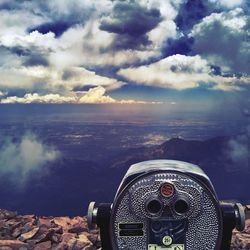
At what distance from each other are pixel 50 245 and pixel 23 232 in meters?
0.42

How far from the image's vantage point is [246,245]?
4516 mm

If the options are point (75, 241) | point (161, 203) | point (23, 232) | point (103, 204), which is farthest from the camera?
point (23, 232)

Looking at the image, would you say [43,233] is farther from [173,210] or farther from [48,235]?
[173,210]

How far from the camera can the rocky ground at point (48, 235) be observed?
174 inches

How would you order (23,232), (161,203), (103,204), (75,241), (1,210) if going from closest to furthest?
(161,203), (103,204), (75,241), (23,232), (1,210)

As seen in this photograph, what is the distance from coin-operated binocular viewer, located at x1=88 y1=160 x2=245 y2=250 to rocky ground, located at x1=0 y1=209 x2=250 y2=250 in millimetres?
2662

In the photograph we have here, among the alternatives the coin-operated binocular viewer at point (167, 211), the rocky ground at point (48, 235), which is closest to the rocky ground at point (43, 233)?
the rocky ground at point (48, 235)

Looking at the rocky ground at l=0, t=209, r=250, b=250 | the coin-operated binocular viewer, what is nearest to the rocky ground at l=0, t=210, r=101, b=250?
the rocky ground at l=0, t=209, r=250, b=250

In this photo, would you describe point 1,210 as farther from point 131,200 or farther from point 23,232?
point 131,200

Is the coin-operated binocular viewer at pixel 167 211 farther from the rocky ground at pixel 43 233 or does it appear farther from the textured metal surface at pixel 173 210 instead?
the rocky ground at pixel 43 233

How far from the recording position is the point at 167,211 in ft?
5.79

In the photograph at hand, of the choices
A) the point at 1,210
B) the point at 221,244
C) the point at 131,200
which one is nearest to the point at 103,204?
the point at 131,200

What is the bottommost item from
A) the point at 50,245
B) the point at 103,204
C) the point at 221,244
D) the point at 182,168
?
the point at 50,245

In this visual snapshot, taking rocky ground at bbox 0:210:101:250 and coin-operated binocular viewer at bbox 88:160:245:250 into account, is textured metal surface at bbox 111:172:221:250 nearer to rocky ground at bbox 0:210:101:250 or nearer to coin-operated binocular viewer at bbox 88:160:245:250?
coin-operated binocular viewer at bbox 88:160:245:250
